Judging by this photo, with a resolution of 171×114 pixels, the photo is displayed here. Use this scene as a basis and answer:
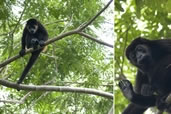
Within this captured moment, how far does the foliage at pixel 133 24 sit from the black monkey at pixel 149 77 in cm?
5

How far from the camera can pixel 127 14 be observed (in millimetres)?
834

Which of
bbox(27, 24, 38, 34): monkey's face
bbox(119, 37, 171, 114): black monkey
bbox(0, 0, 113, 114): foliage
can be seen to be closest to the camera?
bbox(119, 37, 171, 114): black monkey

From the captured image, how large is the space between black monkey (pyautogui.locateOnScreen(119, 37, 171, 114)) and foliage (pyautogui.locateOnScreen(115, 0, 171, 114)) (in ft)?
0.17

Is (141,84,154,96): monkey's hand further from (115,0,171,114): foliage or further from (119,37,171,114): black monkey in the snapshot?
(115,0,171,114): foliage

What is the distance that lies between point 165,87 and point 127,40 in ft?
0.80

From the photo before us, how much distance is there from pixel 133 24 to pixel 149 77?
20cm

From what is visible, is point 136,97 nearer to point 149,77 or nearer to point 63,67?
point 149,77

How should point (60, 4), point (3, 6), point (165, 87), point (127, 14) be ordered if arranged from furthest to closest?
point (60, 4)
point (3, 6)
point (127, 14)
point (165, 87)

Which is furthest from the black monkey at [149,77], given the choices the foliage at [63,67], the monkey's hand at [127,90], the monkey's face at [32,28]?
the foliage at [63,67]

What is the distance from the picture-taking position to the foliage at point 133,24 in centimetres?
76

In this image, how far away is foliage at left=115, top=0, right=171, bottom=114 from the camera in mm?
756

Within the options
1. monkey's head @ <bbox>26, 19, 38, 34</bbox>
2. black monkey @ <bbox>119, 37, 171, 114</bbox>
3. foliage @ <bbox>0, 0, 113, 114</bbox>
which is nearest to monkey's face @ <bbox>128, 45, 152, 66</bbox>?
black monkey @ <bbox>119, 37, 171, 114</bbox>

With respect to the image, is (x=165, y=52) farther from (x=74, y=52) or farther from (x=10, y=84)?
(x=74, y=52)

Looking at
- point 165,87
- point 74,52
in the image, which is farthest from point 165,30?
point 74,52
